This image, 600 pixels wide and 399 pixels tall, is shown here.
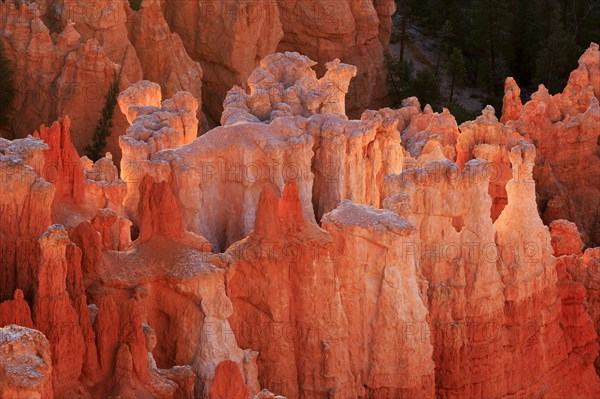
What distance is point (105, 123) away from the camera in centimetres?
3062

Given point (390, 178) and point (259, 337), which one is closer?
point (259, 337)

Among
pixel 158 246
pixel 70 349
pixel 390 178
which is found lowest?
pixel 70 349

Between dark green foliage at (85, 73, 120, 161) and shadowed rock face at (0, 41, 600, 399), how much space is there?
18.2ft

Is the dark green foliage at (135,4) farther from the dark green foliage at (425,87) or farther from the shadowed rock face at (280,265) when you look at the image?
the dark green foliage at (425,87)

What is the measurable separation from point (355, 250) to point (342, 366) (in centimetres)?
162

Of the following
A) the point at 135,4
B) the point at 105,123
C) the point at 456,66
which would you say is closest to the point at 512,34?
the point at 456,66

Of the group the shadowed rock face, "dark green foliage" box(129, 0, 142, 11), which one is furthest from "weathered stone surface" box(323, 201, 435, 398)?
"dark green foliage" box(129, 0, 142, 11)

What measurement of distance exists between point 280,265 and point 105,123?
10.8 metres

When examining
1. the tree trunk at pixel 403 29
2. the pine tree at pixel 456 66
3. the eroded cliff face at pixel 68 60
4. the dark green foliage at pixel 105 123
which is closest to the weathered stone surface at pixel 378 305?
the dark green foliage at pixel 105 123

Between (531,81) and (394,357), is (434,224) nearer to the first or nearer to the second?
(394,357)

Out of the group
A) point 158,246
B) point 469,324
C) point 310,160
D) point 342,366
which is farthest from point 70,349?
point 469,324

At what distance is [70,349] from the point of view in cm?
1761

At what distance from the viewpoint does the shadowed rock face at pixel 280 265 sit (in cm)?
1833

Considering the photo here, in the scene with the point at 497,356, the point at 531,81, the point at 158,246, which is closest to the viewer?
the point at 158,246
